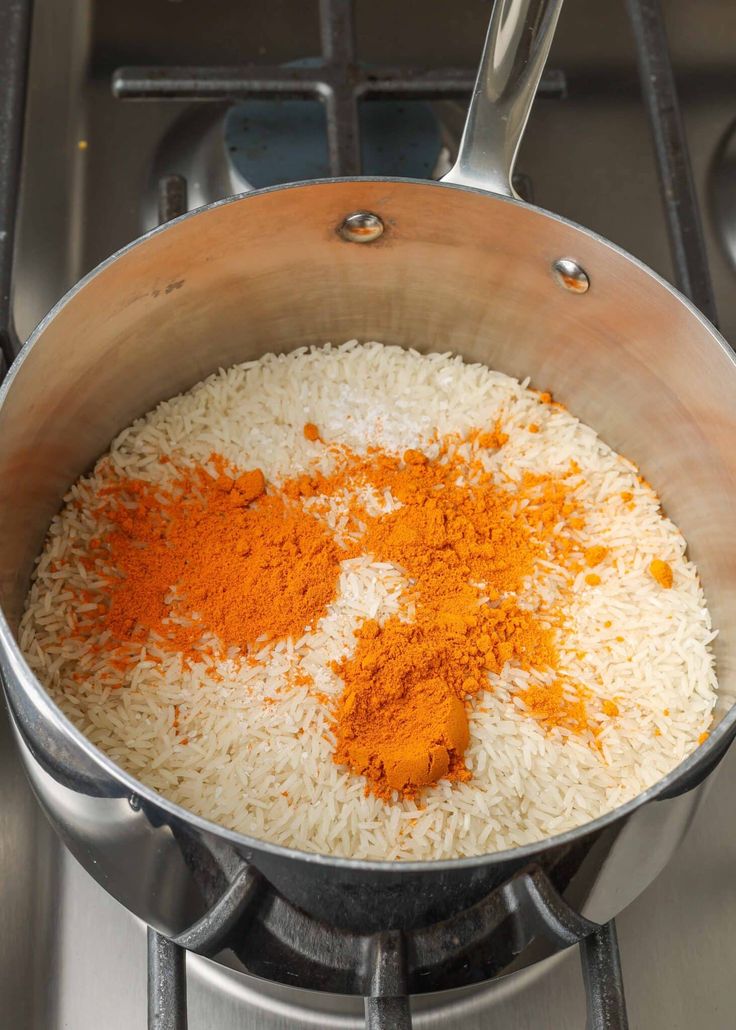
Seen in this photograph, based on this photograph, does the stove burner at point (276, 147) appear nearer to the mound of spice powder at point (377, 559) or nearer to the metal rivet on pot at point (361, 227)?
the metal rivet on pot at point (361, 227)

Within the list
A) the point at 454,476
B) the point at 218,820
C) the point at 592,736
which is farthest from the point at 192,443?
the point at 592,736

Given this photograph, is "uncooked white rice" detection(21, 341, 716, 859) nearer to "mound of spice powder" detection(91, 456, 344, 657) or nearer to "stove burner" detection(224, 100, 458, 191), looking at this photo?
"mound of spice powder" detection(91, 456, 344, 657)

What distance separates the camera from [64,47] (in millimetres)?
1358

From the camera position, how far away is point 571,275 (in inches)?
42.8

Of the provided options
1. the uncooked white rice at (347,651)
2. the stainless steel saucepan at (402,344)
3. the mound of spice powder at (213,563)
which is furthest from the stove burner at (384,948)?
the mound of spice powder at (213,563)

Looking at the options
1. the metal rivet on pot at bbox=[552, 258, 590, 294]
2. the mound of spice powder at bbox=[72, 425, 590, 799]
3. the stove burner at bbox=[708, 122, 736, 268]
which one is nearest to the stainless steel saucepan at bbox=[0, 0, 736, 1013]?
the metal rivet on pot at bbox=[552, 258, 590, 294]

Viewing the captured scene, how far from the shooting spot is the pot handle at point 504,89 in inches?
38.5

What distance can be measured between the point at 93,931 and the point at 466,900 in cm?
44

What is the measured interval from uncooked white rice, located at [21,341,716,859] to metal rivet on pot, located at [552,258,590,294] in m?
0.18

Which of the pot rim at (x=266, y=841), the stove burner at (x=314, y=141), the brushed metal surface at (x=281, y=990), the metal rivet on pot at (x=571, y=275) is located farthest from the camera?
the stove burner at (x=314, y=141)

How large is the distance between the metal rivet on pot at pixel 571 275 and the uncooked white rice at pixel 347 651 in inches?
7.1

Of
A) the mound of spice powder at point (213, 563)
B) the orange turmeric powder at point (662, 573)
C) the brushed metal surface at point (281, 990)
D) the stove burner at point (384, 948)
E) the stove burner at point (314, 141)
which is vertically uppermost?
the stove burner at point (314, 141)

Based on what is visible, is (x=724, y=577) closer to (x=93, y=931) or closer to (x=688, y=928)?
(x=688, y=928)

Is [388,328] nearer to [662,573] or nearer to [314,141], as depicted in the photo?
[314,141]
